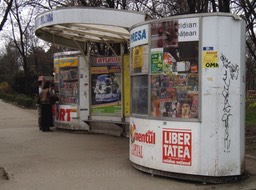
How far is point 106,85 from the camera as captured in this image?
12.1 m

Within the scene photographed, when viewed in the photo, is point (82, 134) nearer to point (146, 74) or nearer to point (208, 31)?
point (146, 74)

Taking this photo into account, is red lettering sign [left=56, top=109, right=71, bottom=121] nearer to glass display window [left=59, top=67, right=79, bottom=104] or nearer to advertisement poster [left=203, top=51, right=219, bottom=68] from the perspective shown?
glass display window [left=59, top=67, right=79, bottom=104]

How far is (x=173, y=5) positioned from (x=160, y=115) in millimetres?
10686

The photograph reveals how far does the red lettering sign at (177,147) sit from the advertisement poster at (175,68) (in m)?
0.28

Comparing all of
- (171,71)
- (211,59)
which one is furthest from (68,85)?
(211,59)

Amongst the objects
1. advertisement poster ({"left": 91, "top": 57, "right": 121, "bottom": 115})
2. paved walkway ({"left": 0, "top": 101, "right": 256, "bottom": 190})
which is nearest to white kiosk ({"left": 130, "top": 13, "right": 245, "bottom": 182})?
paved walkway ({"left": 0, "top": 101, "right": 256, "bottom": 190})

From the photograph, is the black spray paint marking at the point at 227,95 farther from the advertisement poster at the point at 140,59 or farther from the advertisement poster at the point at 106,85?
the advertisement poster at the point at 106,85

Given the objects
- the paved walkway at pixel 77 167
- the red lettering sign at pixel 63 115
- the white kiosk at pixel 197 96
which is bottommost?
the paved walkway at pixel 77 167

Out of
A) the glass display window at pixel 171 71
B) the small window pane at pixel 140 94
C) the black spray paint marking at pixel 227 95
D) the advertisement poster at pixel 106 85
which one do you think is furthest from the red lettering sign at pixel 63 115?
the black spray paint marking at pixel 227 95

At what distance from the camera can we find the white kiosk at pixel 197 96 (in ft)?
20.1

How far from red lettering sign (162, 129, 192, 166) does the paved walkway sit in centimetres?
37

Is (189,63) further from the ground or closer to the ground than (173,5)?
closer to the ground

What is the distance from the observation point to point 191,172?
20.4 feet

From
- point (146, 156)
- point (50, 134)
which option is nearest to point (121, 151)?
point (146, 156)
